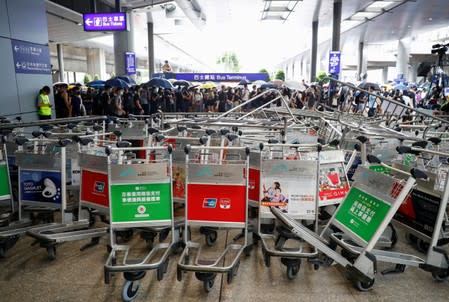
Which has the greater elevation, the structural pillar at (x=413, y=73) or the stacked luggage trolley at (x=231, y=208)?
the structural pillar at (x=413, y=73)

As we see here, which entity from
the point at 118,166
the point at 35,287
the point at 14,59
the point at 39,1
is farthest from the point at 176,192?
the point at 39,1

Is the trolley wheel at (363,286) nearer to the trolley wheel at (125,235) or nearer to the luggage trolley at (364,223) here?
the luggage trolley at (364,223)

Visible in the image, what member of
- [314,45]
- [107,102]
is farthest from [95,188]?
[314,45]

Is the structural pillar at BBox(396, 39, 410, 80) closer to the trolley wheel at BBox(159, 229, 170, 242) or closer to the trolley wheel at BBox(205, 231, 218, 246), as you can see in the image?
the trolley wheel at BBox(205, 231, 218, 246)

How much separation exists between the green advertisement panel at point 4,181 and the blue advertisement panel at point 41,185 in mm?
278

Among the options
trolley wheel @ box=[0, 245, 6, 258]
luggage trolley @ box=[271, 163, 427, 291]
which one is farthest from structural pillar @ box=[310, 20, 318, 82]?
trolley wheel @ box=[0, 245, 6, 258]

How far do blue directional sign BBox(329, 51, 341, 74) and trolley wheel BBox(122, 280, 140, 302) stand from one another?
1941 cm

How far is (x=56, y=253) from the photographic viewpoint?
13.5 feet

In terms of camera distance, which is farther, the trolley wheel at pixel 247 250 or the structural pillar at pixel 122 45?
the structural pillar at pixel 122 45

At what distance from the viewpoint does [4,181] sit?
4.35 meters

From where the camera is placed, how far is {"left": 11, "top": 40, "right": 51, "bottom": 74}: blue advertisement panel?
9.15m

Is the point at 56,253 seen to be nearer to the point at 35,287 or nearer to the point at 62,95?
the point at 35,287

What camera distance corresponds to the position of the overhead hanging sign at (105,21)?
44.4ft

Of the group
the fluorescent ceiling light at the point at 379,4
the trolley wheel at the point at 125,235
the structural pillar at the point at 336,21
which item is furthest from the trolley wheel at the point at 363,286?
the fluorescent ceiling light at the point at 379,4
